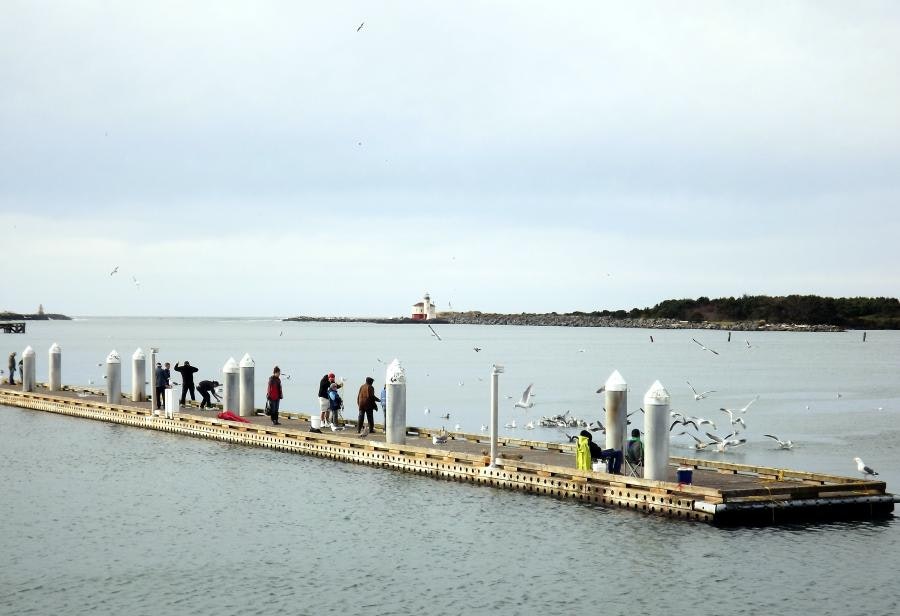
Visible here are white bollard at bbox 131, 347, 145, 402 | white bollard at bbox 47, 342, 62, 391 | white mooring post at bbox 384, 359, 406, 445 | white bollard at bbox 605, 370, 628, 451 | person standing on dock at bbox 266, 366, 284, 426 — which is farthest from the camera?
white bollard at bbox 47, 342, 62, 391

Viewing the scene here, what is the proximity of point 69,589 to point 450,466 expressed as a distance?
486 inches

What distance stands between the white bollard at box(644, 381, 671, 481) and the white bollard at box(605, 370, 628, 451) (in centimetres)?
141

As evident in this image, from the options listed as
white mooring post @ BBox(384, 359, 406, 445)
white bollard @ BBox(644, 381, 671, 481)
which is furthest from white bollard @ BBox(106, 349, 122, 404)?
white bollard @ BBox(644, 381, 671, 481)

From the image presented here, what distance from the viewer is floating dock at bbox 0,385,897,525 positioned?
22.7 metres

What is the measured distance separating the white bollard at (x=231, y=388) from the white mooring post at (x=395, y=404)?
30.0 ft

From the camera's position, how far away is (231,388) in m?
39.1

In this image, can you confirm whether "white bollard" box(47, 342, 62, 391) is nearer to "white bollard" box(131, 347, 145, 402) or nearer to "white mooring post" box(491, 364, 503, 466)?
"white bollard" box(131, 347, 145, 402)

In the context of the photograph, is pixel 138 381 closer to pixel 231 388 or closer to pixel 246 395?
pixel 231 388

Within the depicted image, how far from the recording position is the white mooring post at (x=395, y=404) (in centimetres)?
3020

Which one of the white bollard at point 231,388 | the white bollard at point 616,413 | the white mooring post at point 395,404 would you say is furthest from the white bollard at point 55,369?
the white bollard at point 616,413

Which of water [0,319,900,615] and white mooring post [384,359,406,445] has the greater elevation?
white mooring post [384,359,406,445]

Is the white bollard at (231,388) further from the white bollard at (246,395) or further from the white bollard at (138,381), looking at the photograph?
the white bollard at (138,381)

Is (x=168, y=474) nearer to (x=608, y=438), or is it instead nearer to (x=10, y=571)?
(x=10, y=571)

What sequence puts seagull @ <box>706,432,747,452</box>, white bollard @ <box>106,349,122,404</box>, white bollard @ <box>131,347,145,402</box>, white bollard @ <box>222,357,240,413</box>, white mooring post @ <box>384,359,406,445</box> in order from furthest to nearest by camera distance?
white bollard @ <box>131,347,145,402</box> < white bollard @ <box>106,349,122,404</box> < white bollard @ <box>222,357,240,413</box> < seagull @ <box>706,432,747,452</box> < white mooring post @ <box>384,359,406,445</box>
